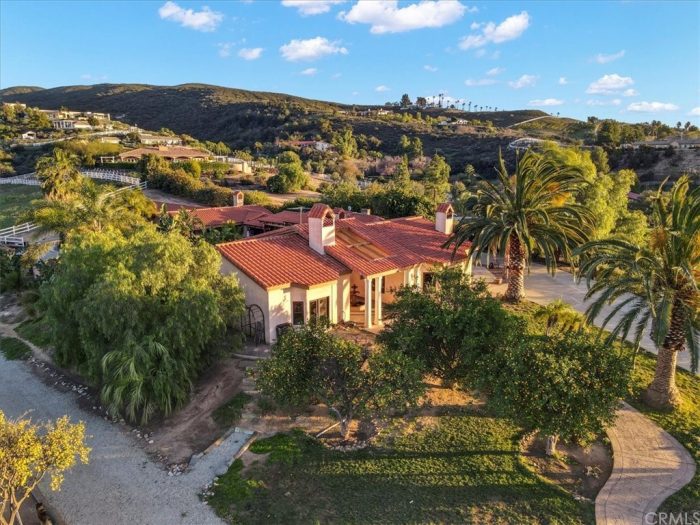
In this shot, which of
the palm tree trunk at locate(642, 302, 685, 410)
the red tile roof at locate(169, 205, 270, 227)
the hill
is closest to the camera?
the palm tree trunk at locate(642, 302, 685, 410)

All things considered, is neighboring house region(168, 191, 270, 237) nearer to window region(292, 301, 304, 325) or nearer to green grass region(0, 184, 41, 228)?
window region(292, 301, 304, 325)

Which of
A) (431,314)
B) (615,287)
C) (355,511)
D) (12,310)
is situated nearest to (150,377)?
(355,511)

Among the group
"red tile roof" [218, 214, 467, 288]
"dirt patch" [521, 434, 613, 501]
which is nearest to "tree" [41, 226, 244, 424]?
"red tile roof" [218, 214, 467, 288]

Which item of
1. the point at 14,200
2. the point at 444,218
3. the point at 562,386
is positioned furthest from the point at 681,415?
the point at 14,200

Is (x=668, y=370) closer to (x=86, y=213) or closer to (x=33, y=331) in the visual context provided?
(x=86, y=213)

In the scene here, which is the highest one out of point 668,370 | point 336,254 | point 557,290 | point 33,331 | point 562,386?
point 336,254

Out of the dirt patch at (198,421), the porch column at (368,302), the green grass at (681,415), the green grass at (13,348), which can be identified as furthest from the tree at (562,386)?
the green grass at (13,348)
